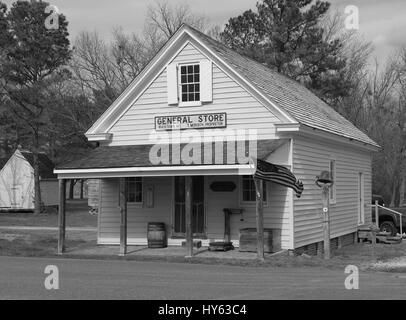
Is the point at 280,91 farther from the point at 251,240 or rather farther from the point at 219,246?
the point at 219,246

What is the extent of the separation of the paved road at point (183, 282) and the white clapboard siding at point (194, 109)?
5.18 metres

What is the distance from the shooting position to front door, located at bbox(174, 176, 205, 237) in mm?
18812

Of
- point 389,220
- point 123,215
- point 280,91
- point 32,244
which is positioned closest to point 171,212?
point 123,215

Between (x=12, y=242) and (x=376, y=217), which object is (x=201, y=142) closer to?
(x=12, y=242)

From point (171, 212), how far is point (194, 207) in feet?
2.72

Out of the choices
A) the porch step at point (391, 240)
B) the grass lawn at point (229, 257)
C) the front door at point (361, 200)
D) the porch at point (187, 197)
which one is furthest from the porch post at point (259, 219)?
the front door at point (361, 200)

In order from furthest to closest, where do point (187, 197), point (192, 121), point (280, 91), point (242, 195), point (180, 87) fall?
1. point (280, 91)
2. point (180, 87)
3. point (192, 121)
4. point (242, 195)
5. point (187, 197)

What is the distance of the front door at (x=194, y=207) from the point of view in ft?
61.7

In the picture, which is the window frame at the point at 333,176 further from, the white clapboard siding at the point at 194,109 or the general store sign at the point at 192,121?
the general store sign at the point at 192,121

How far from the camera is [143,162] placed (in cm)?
1738

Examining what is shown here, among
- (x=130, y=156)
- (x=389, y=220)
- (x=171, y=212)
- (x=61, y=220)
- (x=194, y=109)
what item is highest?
(x=194, y=109)

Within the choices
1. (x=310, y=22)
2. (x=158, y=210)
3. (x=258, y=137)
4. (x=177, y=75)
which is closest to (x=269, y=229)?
(x=258, y=137)
